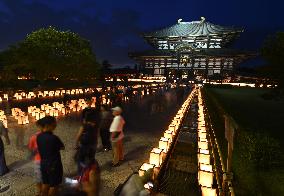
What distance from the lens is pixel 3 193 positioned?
20.4 feet

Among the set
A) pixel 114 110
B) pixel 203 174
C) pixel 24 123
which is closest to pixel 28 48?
pixel 24 123

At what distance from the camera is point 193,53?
2830 inches

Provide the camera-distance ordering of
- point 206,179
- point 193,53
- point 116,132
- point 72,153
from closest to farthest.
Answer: point 206,179 < point 116,132 < point 72,153 < point 193,53

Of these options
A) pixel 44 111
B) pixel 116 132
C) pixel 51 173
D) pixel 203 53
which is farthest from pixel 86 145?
pixel 203 53

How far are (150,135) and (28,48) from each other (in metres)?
22.3

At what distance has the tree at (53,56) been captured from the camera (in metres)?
29.0

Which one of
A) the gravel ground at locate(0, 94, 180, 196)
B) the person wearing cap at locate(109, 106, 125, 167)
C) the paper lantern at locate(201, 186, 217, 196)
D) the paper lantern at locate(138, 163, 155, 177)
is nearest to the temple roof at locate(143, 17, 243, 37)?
the gravel ground at locate(0, 94, 180, 196)

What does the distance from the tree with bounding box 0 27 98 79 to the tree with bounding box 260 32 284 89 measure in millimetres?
23901

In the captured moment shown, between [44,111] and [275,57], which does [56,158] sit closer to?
[275,57]

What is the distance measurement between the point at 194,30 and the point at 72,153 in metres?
73.7

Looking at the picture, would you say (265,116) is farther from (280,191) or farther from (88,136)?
(88,136)

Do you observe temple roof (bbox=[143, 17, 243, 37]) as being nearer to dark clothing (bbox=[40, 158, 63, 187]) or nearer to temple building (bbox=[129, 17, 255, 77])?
temple building (bbox=[129, 17, 255, 77])

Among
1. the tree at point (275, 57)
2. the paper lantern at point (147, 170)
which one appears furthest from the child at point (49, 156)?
the tree at point (275, 57)

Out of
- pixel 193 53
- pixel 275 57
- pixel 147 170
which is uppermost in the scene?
pixel 193 53
